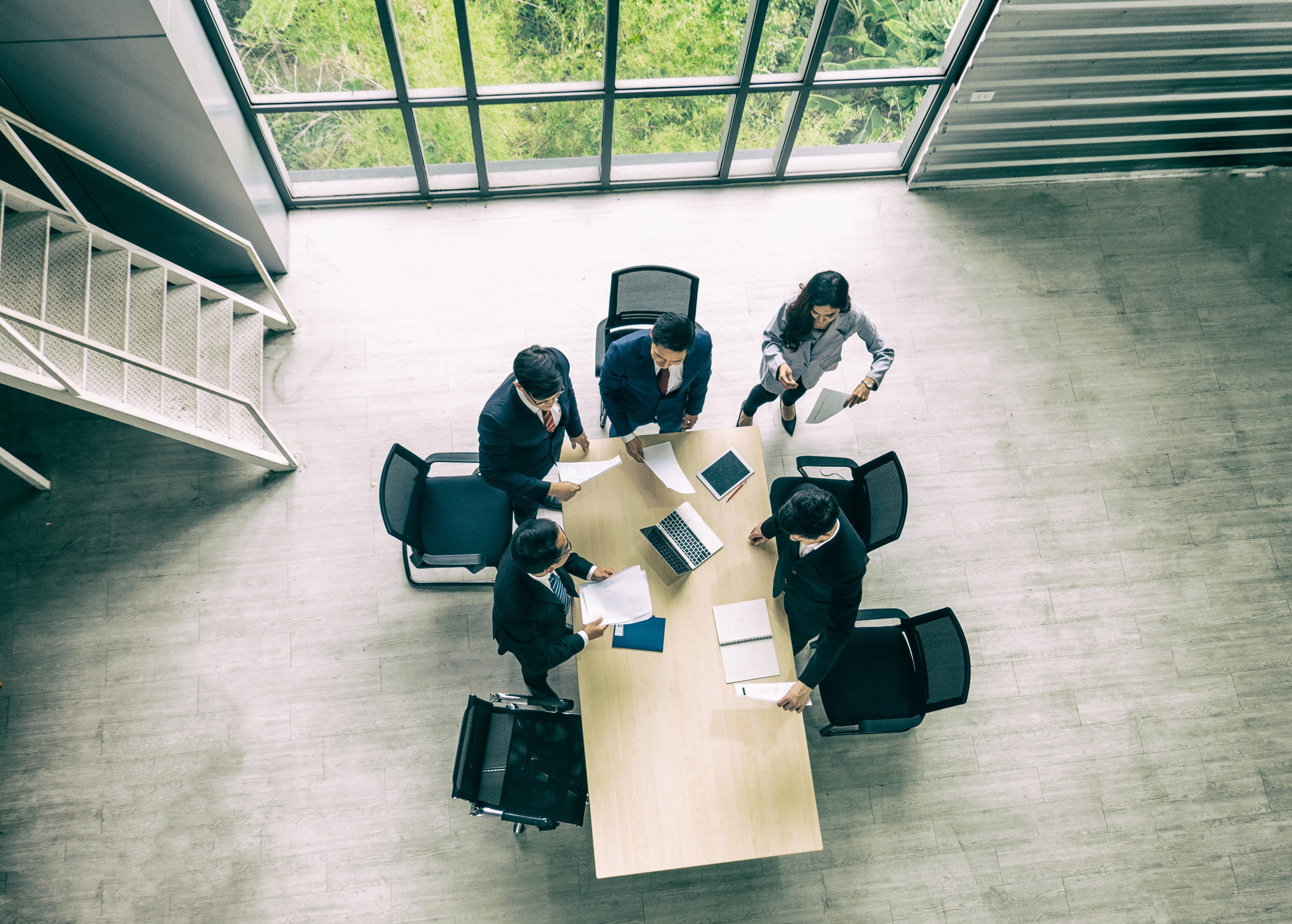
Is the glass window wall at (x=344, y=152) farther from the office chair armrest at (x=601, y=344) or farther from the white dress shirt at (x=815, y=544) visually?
the white dress shirt at (x=815, y=544)

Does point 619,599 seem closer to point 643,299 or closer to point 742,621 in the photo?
point 742,621

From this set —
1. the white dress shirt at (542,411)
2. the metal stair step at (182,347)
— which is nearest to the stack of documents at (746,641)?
the white dress shirt at (542,411)

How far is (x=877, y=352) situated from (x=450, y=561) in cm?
244

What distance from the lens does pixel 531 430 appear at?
3486mm

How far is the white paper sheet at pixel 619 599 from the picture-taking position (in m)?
3.35

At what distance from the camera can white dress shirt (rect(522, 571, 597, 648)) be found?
298cm

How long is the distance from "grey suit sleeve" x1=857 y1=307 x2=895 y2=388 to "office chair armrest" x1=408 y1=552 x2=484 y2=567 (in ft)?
7.32

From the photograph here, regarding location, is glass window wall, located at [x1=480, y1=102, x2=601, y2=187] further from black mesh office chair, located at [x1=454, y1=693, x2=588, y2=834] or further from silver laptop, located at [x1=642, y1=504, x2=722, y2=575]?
black mesh office chair, located at [x1=454, y1=693, x2=588, y2=834]

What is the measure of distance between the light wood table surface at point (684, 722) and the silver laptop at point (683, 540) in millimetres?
36

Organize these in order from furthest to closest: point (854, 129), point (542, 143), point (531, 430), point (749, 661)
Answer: point (854, 129) < point (542, 143) < point (531, 430) < point (749, 661)

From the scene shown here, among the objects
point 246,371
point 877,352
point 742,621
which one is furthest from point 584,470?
point 246,371

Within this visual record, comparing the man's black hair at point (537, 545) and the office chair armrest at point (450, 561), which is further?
the office chair armrest at point (450, 561)

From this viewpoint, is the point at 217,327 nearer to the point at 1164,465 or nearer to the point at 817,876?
the point at 817,876

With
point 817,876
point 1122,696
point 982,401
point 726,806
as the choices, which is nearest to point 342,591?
point 726,806
